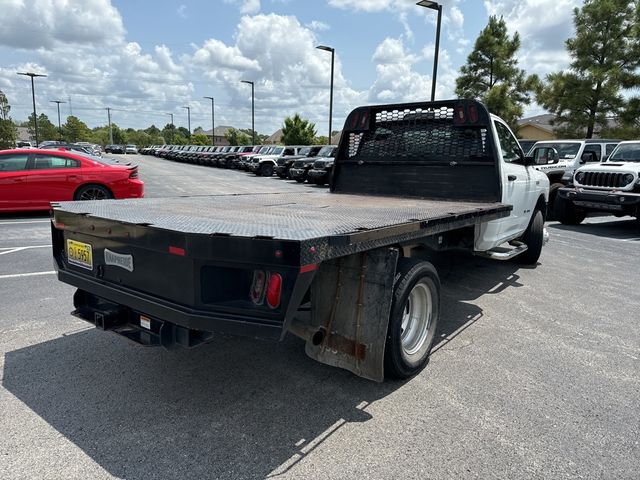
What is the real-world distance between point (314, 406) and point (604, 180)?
1047 cm

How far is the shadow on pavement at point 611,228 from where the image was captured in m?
10.6

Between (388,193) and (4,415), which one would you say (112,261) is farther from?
(388,193)

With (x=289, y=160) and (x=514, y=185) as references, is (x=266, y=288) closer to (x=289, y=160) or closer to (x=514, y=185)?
(x=514, y=185)

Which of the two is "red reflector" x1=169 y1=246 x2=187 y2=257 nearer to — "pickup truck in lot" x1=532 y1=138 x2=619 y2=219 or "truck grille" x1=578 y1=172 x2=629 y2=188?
"truck grille" x1=578 y1=172 x2=629 y2=188

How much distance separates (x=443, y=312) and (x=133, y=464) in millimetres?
3425

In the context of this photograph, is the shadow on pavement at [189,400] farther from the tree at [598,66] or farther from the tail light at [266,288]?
the tree at [598,66]

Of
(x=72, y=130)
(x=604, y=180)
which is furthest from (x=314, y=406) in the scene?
(x=72, y=130)

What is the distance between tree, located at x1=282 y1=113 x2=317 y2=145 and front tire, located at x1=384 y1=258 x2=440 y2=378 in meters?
46.5

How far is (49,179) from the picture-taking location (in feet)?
32.9

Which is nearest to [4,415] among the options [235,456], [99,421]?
[99,421]

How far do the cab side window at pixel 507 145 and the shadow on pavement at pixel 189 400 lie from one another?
8.61ft

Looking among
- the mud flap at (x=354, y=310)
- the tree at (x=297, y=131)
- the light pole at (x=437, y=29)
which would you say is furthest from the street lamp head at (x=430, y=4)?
the tree at (x=297, y=131)

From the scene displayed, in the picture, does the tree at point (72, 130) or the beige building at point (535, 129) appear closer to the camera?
the beige building at point (535, 129)

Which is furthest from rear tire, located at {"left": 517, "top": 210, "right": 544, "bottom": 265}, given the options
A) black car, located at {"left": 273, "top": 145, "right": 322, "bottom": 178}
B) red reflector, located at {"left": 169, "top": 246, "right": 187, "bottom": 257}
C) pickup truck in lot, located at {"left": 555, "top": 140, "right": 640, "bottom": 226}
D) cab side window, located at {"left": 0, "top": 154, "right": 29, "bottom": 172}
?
black car, located at {"left": 273, "top": 145, "right": 322, "bottom": 178}
